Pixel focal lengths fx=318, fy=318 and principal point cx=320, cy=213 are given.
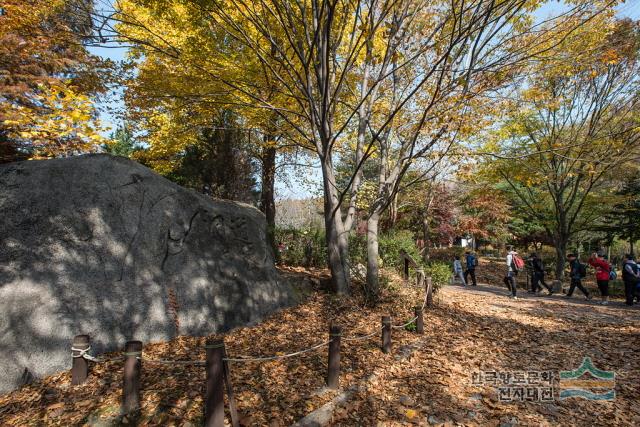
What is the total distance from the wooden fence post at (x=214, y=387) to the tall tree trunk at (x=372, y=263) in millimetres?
4787

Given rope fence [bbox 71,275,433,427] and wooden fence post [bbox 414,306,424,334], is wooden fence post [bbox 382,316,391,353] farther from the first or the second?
rope fence [bbox 71,275,433,427]

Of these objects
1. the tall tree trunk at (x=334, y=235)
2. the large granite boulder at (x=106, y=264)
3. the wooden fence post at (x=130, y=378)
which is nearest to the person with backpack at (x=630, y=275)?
the tall tree trunk at (x=334, y=235)

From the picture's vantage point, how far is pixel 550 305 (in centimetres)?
908

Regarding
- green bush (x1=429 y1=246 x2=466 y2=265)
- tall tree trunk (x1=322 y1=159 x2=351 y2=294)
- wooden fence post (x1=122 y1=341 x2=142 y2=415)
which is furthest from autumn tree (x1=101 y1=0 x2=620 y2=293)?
green bush (x1=429 y1=246 x2=466 y2=265)

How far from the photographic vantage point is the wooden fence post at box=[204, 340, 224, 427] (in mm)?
2998

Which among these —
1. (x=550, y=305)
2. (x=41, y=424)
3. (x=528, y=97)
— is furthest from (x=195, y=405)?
(x=528, y=97)

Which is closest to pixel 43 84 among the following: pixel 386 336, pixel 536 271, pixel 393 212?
pixel 386 336

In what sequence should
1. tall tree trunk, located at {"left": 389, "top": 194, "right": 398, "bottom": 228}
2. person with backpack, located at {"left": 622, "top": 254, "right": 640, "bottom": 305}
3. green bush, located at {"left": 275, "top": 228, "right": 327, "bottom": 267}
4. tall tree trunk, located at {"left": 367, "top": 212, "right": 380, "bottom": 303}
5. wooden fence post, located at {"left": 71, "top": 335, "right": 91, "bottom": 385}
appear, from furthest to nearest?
1. tall tree trunk, located at {"left": 389, "top": 194, "right": 398, "bottom": 228}
2. green bush, located at {"left": 275, "top": 228, "right": 327, "bottom": 267}
3. person with backpack, located at {"left": 622, "top": 254, "right": 640, "bottom": 305}
4. tall tree trunk, located at {"left": 367, "top": 212, "right": 380, "bottom": 303}
5. wooden fence post, located at {"left": 71, "top": 335, "right": 91, "bottom": 385}

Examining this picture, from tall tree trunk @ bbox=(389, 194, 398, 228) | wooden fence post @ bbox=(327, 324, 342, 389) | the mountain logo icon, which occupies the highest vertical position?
tall tree trunk @ bbox=(389, 194, 398, 228)

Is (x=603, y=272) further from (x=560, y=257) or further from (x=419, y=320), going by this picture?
(x=419, y=320)

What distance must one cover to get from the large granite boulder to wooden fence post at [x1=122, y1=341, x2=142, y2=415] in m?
1.32

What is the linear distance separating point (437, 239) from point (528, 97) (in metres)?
16.7

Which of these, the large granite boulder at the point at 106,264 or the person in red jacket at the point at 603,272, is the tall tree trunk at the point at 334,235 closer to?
the large granite boulder at the point at 106,264

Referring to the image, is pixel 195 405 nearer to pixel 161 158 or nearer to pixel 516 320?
pixel 516 320
